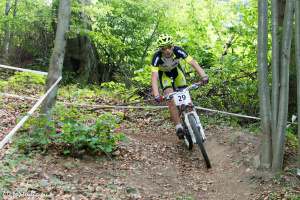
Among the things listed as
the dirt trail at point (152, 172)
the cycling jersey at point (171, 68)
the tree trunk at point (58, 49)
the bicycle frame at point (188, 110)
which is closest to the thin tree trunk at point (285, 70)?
the dirt trail at point (152, 172)

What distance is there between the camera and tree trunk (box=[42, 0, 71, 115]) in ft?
20.9

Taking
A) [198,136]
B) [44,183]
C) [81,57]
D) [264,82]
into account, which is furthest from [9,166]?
[81,57]

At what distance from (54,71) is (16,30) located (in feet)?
31.3

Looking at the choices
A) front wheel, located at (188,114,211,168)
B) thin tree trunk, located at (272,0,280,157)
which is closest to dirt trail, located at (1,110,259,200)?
front wheel, located at (188,114,211,168)

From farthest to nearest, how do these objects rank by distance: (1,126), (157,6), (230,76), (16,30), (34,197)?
(16,30)
(157,6)
(230,76)
(1,126)
(34,197)

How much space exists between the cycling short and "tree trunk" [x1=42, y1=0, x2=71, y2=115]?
1.93 m

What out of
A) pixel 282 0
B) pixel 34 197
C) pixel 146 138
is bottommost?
pixel 146 138

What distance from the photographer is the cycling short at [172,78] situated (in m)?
7.47

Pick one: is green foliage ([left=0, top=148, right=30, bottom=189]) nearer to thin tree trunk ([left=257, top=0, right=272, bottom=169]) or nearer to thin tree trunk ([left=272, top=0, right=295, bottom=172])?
thin tree trunk ([left=257, top=0, right=272, bottom=169])

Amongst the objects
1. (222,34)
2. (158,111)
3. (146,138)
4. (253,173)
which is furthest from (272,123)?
(222,34)

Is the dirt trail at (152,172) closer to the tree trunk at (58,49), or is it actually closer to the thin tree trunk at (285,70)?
the thin tree trunk at (285,70)

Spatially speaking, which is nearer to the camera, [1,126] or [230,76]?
[1,126]

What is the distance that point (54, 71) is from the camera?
6.46 m

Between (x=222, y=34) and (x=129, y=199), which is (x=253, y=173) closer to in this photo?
(x=129, y=199)
